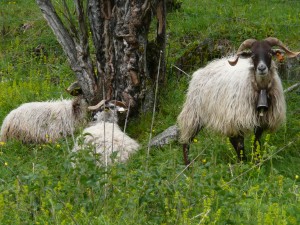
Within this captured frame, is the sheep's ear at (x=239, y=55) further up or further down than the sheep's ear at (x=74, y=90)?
further up

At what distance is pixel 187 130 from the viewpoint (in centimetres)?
862

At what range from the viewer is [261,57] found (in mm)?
7625

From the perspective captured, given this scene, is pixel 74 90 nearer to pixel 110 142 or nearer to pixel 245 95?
pixel 110 142

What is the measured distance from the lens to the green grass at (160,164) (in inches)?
184

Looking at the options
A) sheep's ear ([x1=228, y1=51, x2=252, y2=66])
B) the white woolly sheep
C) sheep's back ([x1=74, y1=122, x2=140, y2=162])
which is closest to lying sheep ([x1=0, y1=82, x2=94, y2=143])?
sheep's back ([x1=74, y1=122, x2=140, y2=162])

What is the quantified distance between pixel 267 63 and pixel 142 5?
104 inches

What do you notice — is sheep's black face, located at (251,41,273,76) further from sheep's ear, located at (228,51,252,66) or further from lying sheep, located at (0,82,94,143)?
lying sheep, located at (0,82,94,143)

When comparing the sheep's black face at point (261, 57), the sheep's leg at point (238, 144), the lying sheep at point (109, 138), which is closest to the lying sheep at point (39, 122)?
the lying sheep at point (109, 138)

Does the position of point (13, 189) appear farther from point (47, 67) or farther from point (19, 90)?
point (47, 67)

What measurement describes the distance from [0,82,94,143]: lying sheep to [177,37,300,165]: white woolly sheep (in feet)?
7.98

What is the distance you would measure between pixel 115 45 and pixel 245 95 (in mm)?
2721

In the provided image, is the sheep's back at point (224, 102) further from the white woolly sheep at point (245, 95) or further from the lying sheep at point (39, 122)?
the lying sheep at point (39, 122)

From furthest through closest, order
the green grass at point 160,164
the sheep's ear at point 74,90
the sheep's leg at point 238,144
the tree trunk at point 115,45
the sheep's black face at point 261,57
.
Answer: the sheep's ear at point 74,90
the tree trunk at point 115,45
the sheep's leg at point 238,144
the sheep's black face at point 261,57
the green grass at point 160,164

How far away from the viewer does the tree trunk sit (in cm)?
975
